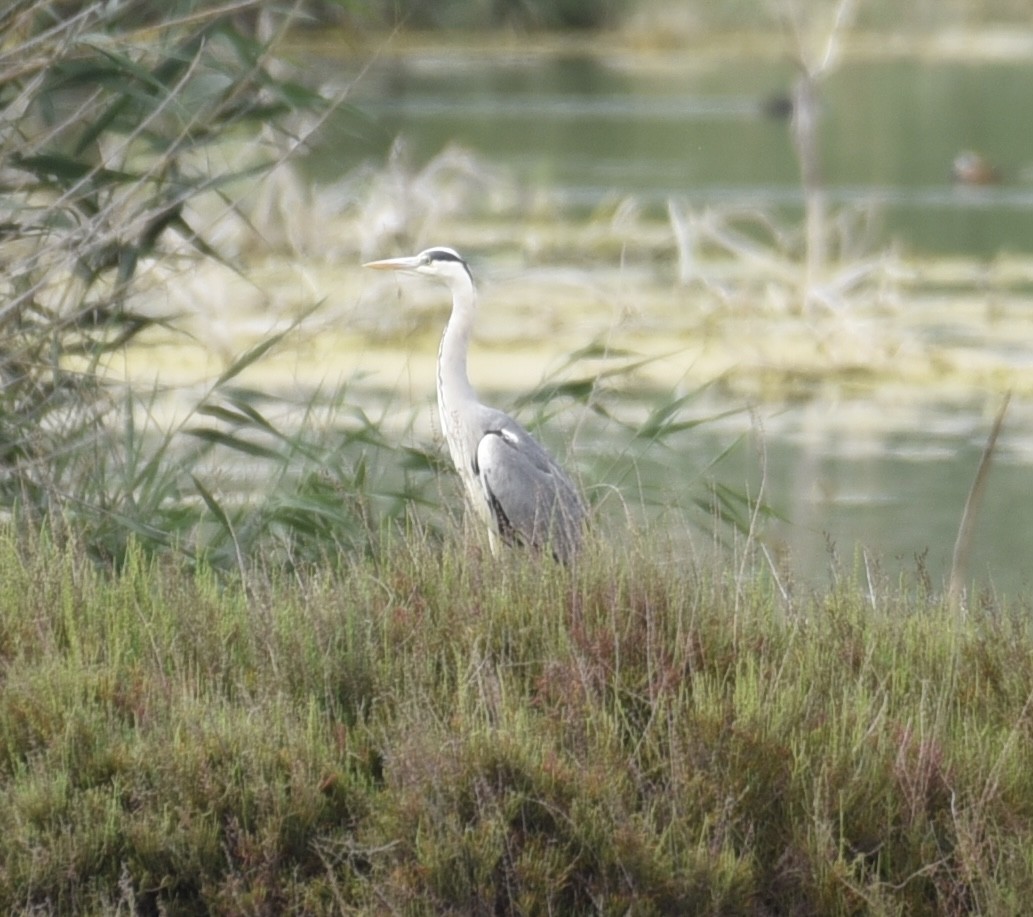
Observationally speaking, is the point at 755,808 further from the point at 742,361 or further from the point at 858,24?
the point at 858,24

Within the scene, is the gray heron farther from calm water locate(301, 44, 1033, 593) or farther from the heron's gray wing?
calm water locate(301, 44, 1033, 593)

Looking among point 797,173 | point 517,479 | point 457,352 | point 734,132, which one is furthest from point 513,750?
point 734,132

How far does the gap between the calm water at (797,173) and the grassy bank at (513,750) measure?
37 centimetres

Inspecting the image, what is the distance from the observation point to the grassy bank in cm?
338

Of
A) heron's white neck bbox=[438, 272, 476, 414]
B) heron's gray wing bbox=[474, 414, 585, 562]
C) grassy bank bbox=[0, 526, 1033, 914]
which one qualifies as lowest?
grassy bank bbox=[0, 526, 1033, 914]

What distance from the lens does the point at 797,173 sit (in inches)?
848

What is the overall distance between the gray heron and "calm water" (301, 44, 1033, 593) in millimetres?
270

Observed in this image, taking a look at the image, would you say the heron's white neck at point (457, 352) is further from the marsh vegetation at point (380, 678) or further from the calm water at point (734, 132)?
the calm water at point (734, 132)

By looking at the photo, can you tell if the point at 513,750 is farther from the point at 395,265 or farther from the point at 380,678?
the point at 395,265

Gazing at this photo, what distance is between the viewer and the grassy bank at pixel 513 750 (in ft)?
11.1

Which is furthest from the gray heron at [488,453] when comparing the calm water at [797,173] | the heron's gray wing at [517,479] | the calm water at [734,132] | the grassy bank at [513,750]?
the calm water at [734,132]

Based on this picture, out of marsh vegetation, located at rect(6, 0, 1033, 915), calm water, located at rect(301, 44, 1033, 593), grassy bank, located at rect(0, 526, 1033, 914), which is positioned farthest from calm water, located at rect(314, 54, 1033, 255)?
grassy bank, located at rect(0, 526, 1033, 914)

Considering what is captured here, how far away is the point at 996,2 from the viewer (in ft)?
148

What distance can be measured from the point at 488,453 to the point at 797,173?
1665 cm
